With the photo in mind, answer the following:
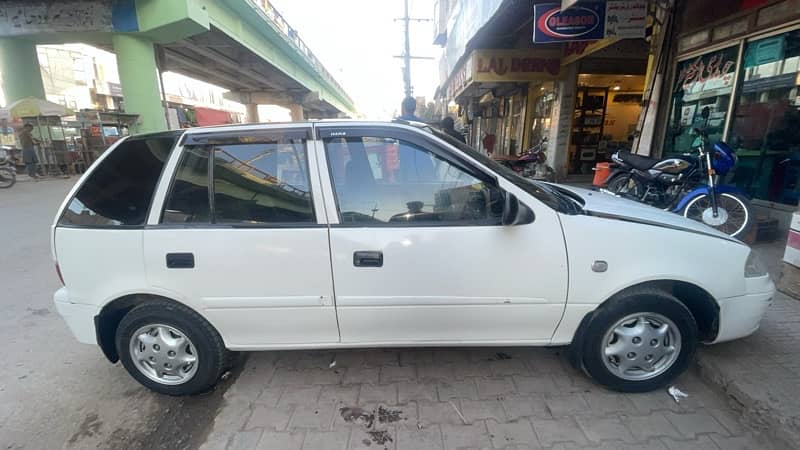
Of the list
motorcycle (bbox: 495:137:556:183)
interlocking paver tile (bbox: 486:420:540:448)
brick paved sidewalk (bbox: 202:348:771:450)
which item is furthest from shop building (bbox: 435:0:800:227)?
interlocking paver tile (bbox: 486:420:540:448)

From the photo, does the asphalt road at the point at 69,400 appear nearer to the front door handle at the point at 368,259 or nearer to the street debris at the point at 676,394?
the front door handle at the point at 368,259

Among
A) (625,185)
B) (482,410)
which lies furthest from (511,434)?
(625,185)

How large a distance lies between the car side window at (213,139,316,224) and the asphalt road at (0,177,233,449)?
136 centimetres

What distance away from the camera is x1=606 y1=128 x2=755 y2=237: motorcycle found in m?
4.70

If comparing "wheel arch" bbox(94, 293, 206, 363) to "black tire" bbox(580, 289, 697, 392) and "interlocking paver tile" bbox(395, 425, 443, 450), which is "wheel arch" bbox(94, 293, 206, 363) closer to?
"interlocking paver tile" bbox(395, 425, 443, 450)

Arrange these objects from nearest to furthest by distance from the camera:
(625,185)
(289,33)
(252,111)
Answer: (625,185) → (289,33) → (252,111)

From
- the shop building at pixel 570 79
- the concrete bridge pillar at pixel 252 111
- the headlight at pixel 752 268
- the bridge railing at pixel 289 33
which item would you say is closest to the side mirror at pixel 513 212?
the headlight at pixel 752 268

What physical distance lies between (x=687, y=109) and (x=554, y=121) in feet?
15.6

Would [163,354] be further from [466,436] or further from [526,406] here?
[526,406]

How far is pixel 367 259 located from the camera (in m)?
2.28

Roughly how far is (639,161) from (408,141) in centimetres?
496

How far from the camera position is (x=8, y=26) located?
37.6ft

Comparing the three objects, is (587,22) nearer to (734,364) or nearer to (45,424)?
(734,364)

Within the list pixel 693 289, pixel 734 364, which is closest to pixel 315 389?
pixel 693 289
